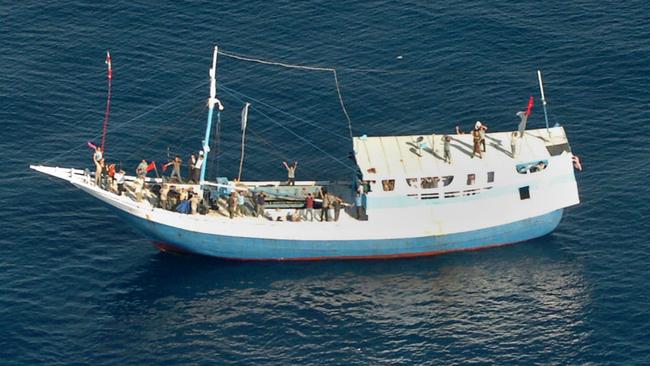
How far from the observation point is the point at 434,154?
379 ft

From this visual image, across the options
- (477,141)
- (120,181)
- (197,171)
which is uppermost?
(477,141)

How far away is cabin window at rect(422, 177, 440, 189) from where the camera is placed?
11344 cm

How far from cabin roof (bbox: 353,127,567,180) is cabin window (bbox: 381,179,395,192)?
314 millimetres

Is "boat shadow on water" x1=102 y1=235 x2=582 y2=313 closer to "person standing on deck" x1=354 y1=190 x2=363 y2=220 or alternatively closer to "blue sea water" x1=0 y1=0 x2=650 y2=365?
"blue sea water" x1=0 y1=0 x2=650 y2=365

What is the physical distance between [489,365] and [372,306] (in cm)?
1090

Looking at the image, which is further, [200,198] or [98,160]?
[200,198]

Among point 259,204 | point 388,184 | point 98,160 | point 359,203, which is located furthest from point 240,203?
point 388,184

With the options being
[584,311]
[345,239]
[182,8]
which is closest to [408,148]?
[345,239]

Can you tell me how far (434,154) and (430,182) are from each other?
117 inches

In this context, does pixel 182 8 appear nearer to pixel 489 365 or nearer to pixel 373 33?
pixel 373 33

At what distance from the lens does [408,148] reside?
381ft

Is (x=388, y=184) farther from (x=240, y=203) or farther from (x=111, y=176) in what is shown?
(x=111, y=176)

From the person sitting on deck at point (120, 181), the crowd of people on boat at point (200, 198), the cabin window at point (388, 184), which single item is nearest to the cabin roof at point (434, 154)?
the cabin window at point (388, 184)

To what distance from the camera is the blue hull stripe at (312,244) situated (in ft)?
372
